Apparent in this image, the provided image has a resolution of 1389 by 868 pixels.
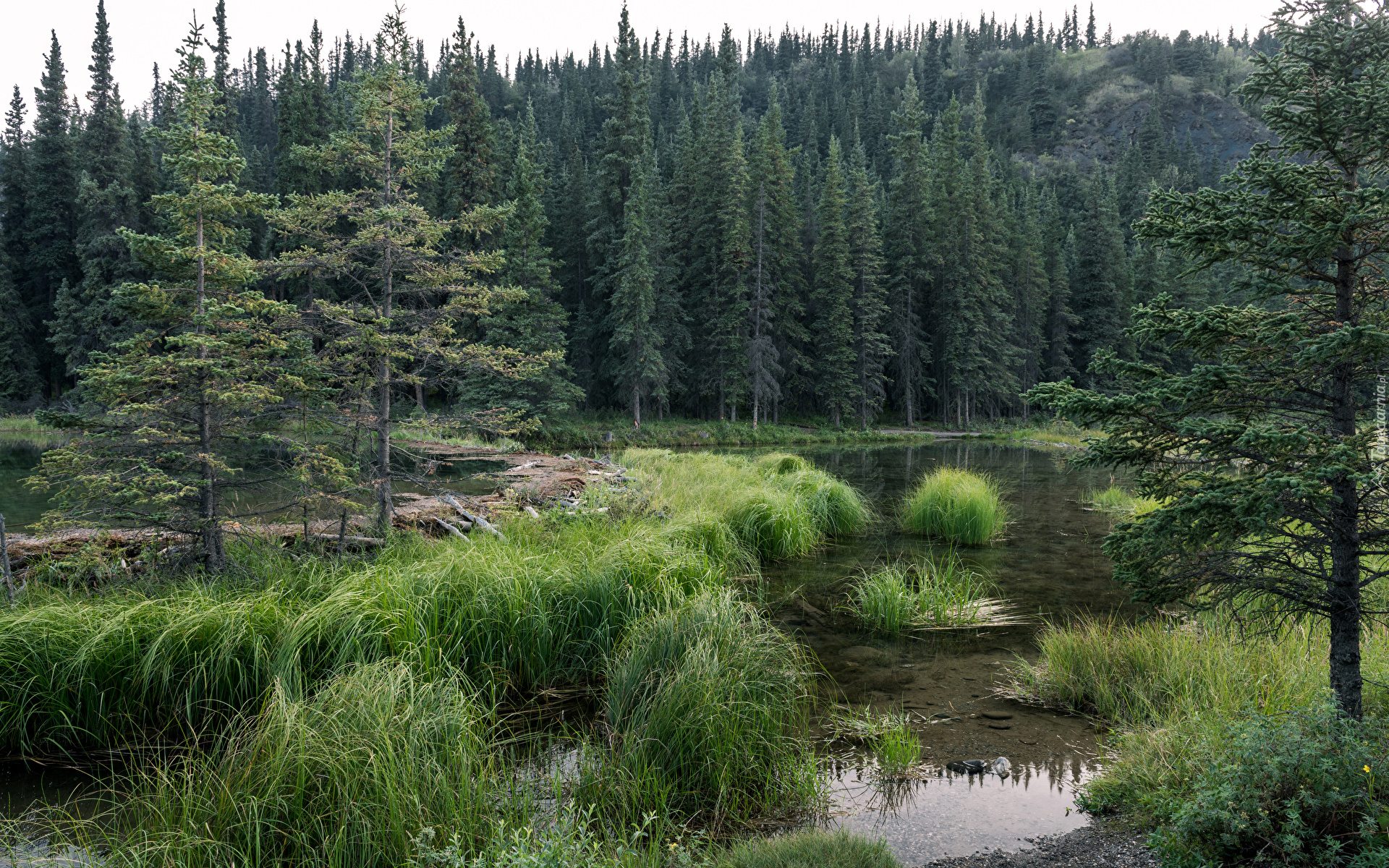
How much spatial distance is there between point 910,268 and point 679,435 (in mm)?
21350

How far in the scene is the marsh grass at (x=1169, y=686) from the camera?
14.3 feet

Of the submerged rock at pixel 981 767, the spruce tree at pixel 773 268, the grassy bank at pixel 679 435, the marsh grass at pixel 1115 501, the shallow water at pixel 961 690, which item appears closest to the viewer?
the shallow water at pixel 961 690

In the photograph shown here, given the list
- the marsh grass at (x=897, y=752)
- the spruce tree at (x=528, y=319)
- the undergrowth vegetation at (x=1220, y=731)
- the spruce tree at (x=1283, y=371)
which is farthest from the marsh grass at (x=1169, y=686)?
the spruce tree at (x=528, y=319)

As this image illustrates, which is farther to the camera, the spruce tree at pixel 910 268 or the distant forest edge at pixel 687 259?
the spruce tree at pixel 910 268

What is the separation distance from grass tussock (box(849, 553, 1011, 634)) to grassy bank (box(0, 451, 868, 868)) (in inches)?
76.7

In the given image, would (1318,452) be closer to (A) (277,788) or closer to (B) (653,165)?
(A) (277,788)

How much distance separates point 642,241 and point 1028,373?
31.2m

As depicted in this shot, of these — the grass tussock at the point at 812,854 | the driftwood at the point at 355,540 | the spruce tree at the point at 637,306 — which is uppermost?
the spruce tree at the point at 637,306

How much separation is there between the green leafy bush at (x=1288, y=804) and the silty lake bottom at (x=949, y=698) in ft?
3.73

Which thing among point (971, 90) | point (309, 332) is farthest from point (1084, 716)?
point (971, 90)

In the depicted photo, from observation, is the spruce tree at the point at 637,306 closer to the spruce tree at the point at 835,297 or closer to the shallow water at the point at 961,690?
the spruce tree at the point at 835,297

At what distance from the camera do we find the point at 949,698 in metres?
6.56

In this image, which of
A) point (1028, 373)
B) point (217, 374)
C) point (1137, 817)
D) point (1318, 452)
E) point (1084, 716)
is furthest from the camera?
point (1028, 373)

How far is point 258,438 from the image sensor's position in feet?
24.6
